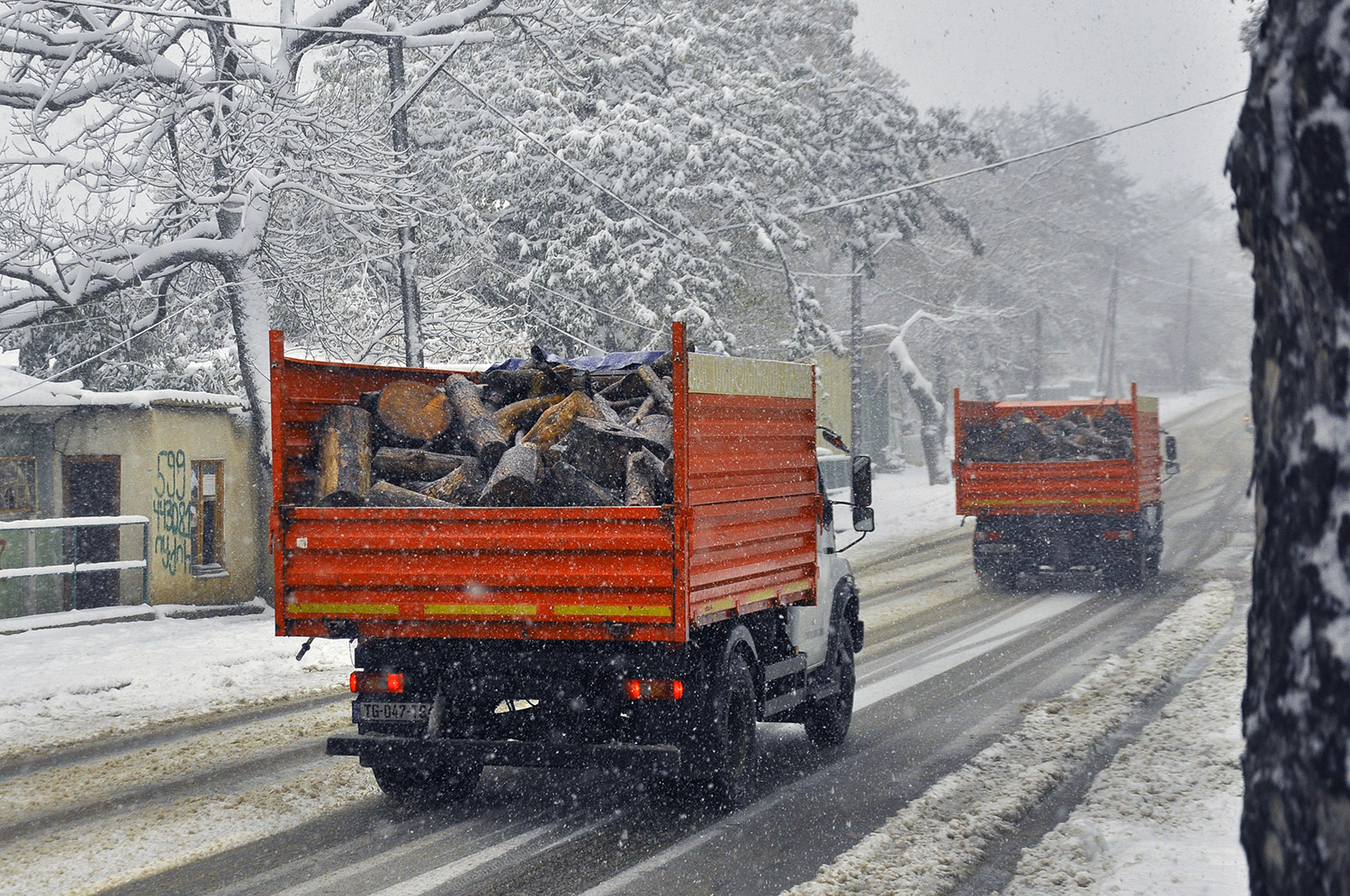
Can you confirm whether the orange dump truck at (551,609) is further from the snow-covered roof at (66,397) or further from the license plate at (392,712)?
the snow-covered roof at (66,397)

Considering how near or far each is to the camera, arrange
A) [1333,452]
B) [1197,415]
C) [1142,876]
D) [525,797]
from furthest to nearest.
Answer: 1. [1197,415]
2. [525,797]
3. [1142,876]
4. [1333,452]

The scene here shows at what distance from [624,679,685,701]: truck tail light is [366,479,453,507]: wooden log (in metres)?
1.57

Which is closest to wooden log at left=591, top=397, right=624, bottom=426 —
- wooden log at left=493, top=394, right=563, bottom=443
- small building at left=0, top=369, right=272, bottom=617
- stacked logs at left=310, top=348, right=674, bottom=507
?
stacked logs at left=310, top=348, right=674, bottom=507

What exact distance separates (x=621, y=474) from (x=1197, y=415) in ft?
200

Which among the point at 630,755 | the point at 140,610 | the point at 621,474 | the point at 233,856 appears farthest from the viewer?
the point at 140,610

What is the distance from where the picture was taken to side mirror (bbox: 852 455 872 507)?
8.91 m

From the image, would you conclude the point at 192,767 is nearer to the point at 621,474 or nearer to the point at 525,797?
the point at 525,797

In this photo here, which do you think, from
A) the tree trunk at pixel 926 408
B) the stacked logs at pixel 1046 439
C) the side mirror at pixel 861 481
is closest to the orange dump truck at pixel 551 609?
the side mirror at pixel 861 481

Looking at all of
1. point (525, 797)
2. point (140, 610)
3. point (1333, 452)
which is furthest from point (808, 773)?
point (140, 610)

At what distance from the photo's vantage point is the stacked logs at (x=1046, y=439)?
19.5 metres

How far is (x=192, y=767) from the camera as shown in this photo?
27.9 ft

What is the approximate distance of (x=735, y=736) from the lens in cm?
753

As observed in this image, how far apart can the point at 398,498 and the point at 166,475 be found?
421 inches

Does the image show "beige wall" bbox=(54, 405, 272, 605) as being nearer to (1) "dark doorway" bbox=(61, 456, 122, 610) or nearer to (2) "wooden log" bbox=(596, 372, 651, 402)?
(1) "dark doorway" bbox=(61, 456, 122, 610)
